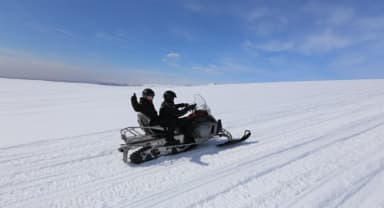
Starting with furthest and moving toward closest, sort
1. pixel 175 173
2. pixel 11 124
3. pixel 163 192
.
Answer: pixel 11 124
pixel 175 173
pixel 163 192

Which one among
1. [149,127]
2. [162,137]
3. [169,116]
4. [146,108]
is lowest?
[162,137]

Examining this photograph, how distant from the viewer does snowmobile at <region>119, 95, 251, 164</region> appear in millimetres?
3906

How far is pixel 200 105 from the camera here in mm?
4891

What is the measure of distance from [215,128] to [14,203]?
3559mm

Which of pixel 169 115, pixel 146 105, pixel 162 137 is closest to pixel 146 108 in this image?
pixel 146 105

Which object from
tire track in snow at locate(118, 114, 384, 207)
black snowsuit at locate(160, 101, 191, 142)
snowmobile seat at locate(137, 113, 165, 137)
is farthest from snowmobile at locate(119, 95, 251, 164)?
tire track in snow at locate(118, 114, 384, 207)

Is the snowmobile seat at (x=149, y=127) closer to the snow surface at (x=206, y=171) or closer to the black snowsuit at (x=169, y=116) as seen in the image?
the black snowsuit at (x=169, y=116)

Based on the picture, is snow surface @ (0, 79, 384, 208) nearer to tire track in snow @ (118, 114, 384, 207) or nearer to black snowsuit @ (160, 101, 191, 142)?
tire track in snow @ (118, 114, 384, 207)

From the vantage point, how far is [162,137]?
424cm

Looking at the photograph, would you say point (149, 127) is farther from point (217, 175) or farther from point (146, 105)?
point (217, 175)

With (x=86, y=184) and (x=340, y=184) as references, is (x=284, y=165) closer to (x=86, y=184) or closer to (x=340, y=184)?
(x=340, y=184)

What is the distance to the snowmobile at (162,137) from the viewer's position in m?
3.91

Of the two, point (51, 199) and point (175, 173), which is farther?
point (175, 173)

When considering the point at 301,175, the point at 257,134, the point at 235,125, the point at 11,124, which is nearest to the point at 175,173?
the point at 301,175
